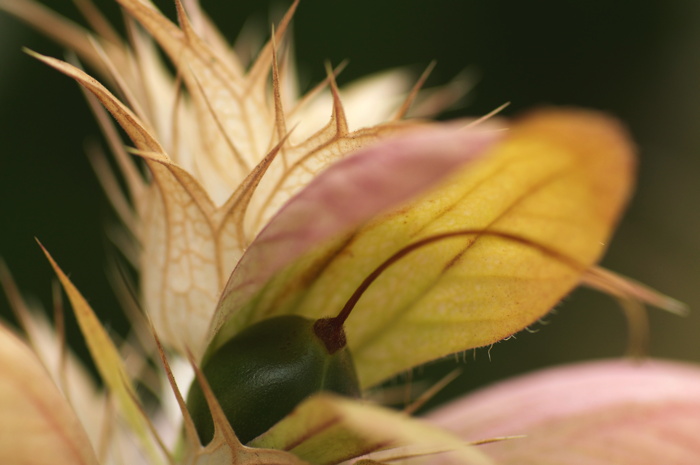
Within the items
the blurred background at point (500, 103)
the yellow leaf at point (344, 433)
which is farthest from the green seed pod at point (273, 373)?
the blurred background at point (500, 103)

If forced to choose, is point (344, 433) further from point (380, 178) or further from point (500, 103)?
point (500, 103)

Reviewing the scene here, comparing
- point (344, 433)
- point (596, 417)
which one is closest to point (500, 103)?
point (596, 417)

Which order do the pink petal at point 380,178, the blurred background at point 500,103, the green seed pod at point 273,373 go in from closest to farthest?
1. the pink petal at point 380,178
2. the green seed pod at point 273,373
3. the blurred background at point 500,103

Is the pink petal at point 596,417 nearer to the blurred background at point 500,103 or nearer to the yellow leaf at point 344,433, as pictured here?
the yellow leaf at point 344,433

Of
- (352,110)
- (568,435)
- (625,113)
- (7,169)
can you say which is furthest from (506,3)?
(568,435)

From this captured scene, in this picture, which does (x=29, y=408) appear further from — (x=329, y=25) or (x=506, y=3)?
(x=506, y=3)
